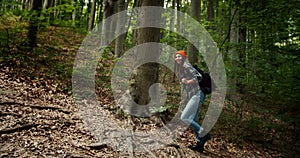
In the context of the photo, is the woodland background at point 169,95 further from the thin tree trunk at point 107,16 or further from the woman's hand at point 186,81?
the thin tree trunk at point 107,16

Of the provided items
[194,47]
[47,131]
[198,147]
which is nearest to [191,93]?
[198,147]

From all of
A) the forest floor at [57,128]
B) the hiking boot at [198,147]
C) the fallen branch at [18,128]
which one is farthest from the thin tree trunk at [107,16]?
the hiking boot at [198,147]

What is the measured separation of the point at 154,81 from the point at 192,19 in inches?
134

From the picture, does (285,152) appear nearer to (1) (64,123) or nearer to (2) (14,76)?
(1) (64,123)

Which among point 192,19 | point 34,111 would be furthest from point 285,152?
point 34,111

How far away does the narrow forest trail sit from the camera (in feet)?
11.9

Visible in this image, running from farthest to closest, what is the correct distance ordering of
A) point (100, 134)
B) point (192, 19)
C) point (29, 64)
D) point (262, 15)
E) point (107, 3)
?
point (107, 3) < point (192, 19) < point (29, 64) < point (262, 15) < point (100, 134)

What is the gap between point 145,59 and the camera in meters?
5.54

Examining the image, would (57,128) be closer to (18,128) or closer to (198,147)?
(18,128)

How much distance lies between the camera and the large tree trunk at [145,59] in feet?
18.2

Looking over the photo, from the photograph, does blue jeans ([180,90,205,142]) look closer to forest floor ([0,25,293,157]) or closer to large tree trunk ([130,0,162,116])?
forest floor ([0,25,293,157])

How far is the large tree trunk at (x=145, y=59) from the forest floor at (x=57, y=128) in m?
0.65

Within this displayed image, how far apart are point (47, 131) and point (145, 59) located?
2596mm

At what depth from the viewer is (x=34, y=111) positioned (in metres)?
4.87
